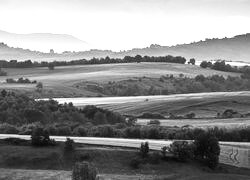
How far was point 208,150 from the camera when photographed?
44344mm

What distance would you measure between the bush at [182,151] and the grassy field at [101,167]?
650 millimetres

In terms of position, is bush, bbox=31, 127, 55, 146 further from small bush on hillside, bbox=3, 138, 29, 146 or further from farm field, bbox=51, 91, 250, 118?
farm field, bbox=51, 91, 250, 118

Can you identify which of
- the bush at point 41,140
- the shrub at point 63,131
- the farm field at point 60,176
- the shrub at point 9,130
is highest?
the bush at point 41,140

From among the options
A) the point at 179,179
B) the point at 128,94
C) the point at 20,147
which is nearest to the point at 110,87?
the point at 128,94

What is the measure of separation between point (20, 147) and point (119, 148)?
8.76 meters

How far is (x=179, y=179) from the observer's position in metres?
38.1

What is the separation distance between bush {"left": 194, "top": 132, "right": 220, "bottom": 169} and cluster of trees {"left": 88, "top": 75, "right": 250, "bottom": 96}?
11346 cm

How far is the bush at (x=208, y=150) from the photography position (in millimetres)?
43938

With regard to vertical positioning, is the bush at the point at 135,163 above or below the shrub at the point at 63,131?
above

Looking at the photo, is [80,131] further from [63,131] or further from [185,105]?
[185,105]

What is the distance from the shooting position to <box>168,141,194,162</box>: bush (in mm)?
44469

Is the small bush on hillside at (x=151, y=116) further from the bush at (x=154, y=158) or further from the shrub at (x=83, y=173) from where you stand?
the shrub at (x=83, y=173)

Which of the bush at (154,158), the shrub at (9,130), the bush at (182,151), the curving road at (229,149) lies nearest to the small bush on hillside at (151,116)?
the shrub at (9,130)

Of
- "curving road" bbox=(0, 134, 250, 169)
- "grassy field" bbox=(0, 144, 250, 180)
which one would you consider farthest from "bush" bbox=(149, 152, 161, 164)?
"curving road" bbox=(0, 134, 250, 169)
